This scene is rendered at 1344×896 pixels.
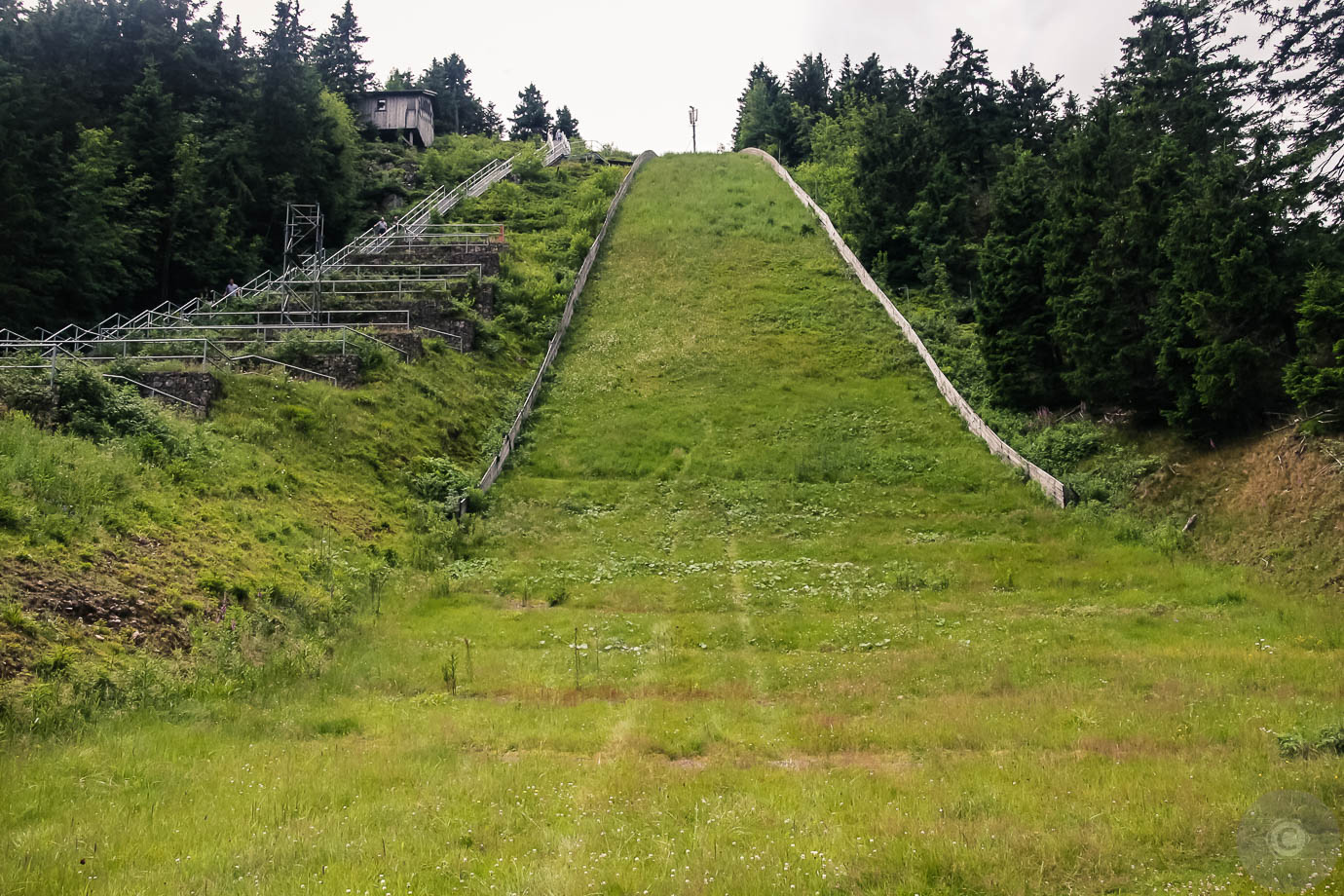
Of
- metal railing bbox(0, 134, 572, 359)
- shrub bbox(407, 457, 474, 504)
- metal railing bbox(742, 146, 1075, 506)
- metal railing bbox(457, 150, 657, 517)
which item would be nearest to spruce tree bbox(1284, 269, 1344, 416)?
metal railing bbox(742, 146, 1075, 506)

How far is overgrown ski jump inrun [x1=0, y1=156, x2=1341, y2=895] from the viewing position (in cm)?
642

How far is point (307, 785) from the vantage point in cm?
784

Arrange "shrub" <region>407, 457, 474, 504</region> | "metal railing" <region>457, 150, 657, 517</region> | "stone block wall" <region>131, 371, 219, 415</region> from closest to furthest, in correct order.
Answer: "stone block wall" <region>131, 371, 219, 415</region> < "shrub" <region>407, 457, 474, 504</region> < "metal railing" <region>457, 150, 657, 517</region>

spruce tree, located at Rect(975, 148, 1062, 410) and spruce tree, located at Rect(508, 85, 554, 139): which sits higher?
spruce tree, located at Rect(508, 85, 554, 139)

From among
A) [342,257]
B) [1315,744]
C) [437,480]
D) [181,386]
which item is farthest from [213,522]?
[342,257]

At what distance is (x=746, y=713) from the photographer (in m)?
11.0

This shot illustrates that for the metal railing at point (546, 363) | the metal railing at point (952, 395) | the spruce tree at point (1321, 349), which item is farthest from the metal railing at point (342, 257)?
the spruce tree at point (1321, 349)

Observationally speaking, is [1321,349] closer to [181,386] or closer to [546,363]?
[546,363]

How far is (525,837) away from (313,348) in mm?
20152

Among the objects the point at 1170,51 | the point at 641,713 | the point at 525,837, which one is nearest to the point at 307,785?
the point at 525,837

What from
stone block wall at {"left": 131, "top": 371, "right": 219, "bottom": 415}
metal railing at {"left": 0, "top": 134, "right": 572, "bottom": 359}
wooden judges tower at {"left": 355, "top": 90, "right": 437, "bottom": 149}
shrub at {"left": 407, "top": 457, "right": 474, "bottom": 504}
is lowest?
shrub at {"left": 407, "top": 457, "right": 474, "bottom": 504}

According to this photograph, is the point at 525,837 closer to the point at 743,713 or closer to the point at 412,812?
the point at 412,812

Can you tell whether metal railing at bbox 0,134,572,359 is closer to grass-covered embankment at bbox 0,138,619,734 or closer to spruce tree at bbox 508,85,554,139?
grass-covered embankment at bbox 0,138,619,734

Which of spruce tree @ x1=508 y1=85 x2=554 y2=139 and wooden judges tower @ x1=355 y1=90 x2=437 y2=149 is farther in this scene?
spruce tree @ x1=508 y1=85 x2=554 y2=139
